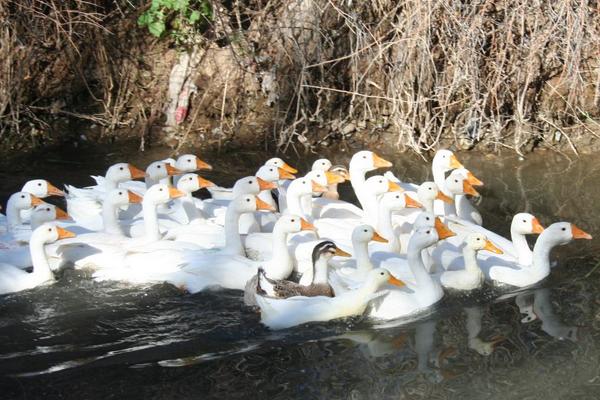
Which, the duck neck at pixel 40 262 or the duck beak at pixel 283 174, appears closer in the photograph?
the duck neck at pixel 40 262

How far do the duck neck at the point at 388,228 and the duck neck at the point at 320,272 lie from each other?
107 centimetres

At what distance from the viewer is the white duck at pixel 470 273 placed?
7852mm

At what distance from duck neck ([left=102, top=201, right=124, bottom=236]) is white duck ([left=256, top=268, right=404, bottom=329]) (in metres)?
1.94

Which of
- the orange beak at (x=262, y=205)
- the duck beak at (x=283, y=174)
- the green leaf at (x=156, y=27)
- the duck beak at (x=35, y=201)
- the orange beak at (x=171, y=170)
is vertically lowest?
the orange beak at (x=262, y=205)

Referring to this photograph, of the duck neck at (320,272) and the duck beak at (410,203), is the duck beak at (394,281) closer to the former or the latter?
the duck neck at (320,272)

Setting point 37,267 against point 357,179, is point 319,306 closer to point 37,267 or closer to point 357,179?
point 37,267

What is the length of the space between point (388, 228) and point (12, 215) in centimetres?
311

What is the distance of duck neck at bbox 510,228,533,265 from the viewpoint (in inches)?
326

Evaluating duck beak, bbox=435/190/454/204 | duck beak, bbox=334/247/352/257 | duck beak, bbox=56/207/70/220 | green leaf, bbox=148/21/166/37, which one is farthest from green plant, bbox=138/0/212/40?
duck beak, bbox=334/247/352/257

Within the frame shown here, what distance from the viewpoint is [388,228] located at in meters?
8.66

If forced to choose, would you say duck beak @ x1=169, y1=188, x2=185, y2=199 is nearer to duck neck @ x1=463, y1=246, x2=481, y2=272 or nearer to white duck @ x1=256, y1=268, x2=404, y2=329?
white duck @ x1=256, y1=268, x2=404, y2=329

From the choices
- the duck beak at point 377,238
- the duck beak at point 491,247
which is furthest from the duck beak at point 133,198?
the duck beak at point 491,247

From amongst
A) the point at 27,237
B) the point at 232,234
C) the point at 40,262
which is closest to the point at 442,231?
the point at 232,234

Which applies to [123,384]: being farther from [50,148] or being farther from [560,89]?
[560,89]
